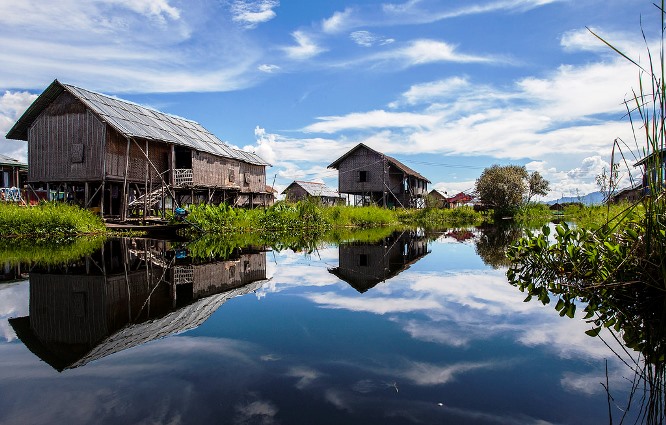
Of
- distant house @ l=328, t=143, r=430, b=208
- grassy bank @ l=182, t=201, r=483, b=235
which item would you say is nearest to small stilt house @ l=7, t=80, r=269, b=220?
grassy bank @ l=182, t=201, r=483, b=235

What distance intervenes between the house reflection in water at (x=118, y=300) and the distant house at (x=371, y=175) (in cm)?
2759

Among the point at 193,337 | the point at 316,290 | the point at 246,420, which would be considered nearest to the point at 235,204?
the point at 316,290

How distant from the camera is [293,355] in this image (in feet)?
12.9

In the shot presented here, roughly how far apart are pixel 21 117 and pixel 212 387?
24.6 metres

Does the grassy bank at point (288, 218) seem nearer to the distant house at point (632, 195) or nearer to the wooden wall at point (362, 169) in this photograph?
the wooden wall at point (362, 169)

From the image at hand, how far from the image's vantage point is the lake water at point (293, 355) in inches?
114

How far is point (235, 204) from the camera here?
31.2 m

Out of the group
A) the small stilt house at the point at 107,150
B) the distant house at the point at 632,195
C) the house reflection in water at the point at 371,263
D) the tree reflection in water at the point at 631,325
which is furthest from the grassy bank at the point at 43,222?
the distant house at the point at 632,195

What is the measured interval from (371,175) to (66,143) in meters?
23.4

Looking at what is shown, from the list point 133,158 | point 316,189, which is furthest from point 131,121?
point 316,189

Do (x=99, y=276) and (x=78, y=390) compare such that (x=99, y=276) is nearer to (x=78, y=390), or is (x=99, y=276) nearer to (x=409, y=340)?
(x=78, y=390)

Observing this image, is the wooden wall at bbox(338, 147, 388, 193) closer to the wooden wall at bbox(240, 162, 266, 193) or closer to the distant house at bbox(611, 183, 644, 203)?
the wooden wall at bbox(240, 162, 266, 193)

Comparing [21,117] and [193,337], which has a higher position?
[21,117]

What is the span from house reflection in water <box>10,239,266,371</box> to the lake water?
0.10 ft
